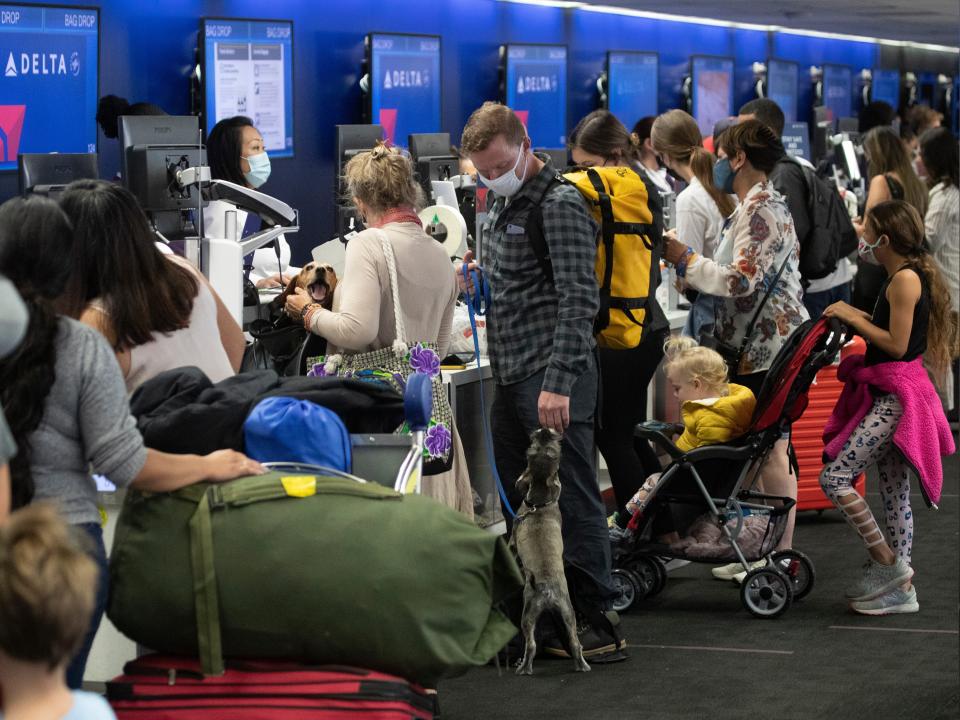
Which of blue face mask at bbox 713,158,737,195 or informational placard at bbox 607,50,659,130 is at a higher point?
informational placard at bbox 607,50,659,130

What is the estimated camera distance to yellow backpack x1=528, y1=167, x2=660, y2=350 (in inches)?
165

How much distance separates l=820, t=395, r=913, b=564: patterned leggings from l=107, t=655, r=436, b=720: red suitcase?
8.53 feet

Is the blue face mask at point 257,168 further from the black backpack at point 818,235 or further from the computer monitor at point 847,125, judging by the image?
the computer monitor at point 847,125

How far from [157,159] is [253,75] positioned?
14.1 feet

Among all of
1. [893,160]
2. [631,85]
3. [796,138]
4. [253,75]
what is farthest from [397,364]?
[631,85]

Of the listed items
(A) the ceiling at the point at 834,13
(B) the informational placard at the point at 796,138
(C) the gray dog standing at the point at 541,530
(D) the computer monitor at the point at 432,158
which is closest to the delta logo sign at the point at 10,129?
(D) the computer monitor at the point at 432,158

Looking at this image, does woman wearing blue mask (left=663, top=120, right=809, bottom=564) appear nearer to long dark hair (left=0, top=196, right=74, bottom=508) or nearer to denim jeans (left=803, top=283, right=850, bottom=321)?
denim jeans (left=803, top=283, right=850, bottom=321)

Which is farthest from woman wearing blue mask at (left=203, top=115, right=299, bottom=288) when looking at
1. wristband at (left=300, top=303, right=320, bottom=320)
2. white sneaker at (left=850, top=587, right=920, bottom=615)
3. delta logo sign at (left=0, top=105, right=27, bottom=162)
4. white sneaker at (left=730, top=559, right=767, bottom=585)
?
white sneaker at (left=850, top=587, right=920, bottom=615)

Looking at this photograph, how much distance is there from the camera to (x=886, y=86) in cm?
1956

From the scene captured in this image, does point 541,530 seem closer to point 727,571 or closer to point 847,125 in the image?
point 727,571

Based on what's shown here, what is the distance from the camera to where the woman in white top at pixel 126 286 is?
8.72ft

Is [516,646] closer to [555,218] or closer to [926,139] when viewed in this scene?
[555,218]

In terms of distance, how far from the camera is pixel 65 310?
267 cm

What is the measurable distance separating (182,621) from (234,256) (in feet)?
5.14
